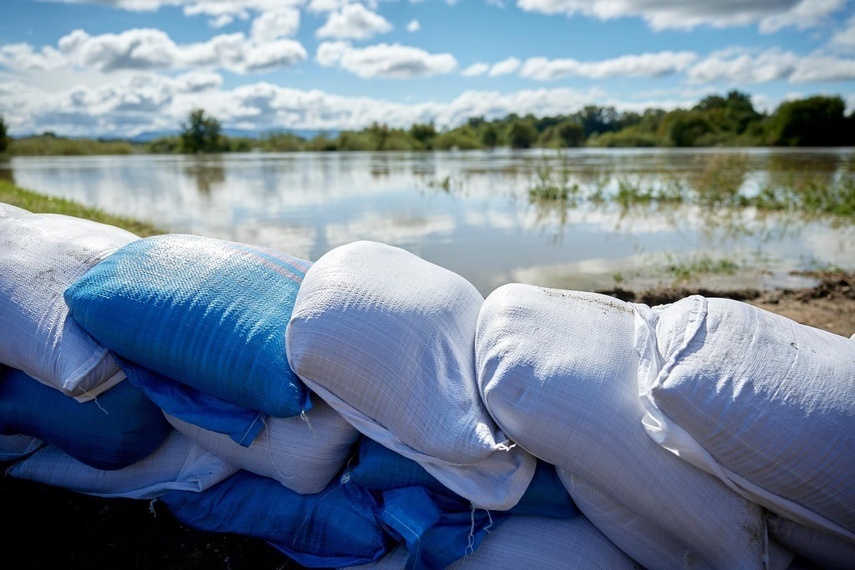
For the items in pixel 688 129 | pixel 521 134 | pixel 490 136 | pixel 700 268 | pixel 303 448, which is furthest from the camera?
pixel 490 136

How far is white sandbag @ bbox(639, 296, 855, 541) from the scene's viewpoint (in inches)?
44.6

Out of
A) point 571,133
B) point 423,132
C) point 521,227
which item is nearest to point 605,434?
point 521,227

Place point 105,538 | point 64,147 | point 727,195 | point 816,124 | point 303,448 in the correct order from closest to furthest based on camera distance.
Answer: point 303,448 → point 105,538 → point 727,195 → point 816,124 → point 64,147

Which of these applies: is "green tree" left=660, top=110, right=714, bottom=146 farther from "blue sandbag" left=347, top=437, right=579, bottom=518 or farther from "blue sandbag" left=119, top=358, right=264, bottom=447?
"blue sandbag" left=119, top=358, right=264, bottom=447

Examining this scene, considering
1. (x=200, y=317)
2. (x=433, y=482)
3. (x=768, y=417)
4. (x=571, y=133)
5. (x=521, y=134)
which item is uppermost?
(x=571, y=133)

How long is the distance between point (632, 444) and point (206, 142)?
144ft

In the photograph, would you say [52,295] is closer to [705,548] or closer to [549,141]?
[705,548]

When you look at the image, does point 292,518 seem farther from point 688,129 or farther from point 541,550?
point 688,129

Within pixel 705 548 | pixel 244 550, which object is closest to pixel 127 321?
pixel 244 550

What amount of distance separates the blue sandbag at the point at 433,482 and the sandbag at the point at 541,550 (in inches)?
1.2

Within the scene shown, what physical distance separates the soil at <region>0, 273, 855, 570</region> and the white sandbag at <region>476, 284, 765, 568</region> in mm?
724

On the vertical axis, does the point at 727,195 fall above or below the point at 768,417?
below

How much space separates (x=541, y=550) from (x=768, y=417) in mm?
572

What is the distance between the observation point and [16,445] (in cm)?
185
